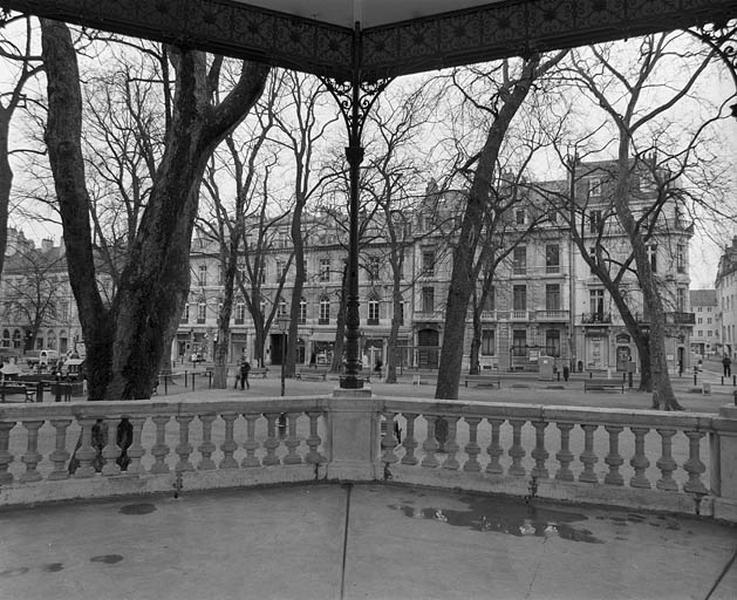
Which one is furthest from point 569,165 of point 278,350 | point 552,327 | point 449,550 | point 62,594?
point 278,350

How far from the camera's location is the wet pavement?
12.0 feet

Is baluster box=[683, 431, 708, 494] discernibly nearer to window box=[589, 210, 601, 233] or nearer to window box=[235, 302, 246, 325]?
window box=[589, 210, 601, 233]

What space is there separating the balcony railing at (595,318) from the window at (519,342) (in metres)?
5.17

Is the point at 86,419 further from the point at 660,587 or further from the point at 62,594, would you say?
the point at 660,587

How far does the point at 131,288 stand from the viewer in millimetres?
7168

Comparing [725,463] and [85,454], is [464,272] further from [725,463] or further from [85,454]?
[85,454]

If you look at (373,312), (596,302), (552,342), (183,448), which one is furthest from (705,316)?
(183,448)

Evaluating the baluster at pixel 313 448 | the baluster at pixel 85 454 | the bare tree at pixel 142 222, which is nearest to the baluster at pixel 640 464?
the baluster at pixel 313 448

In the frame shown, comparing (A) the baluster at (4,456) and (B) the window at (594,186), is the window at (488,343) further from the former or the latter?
(A) the baluster at (4,456)

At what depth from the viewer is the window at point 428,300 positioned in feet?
179

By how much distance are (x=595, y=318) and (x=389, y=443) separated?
4692 centimetres

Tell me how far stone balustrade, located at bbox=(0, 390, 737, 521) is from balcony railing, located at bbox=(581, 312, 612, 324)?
150 feet

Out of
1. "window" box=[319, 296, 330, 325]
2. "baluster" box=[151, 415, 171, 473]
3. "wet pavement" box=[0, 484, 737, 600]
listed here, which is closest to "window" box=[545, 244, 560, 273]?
"window" box=[319, 296, 330, 325]

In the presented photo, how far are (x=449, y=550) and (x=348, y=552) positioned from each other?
0.76 m
